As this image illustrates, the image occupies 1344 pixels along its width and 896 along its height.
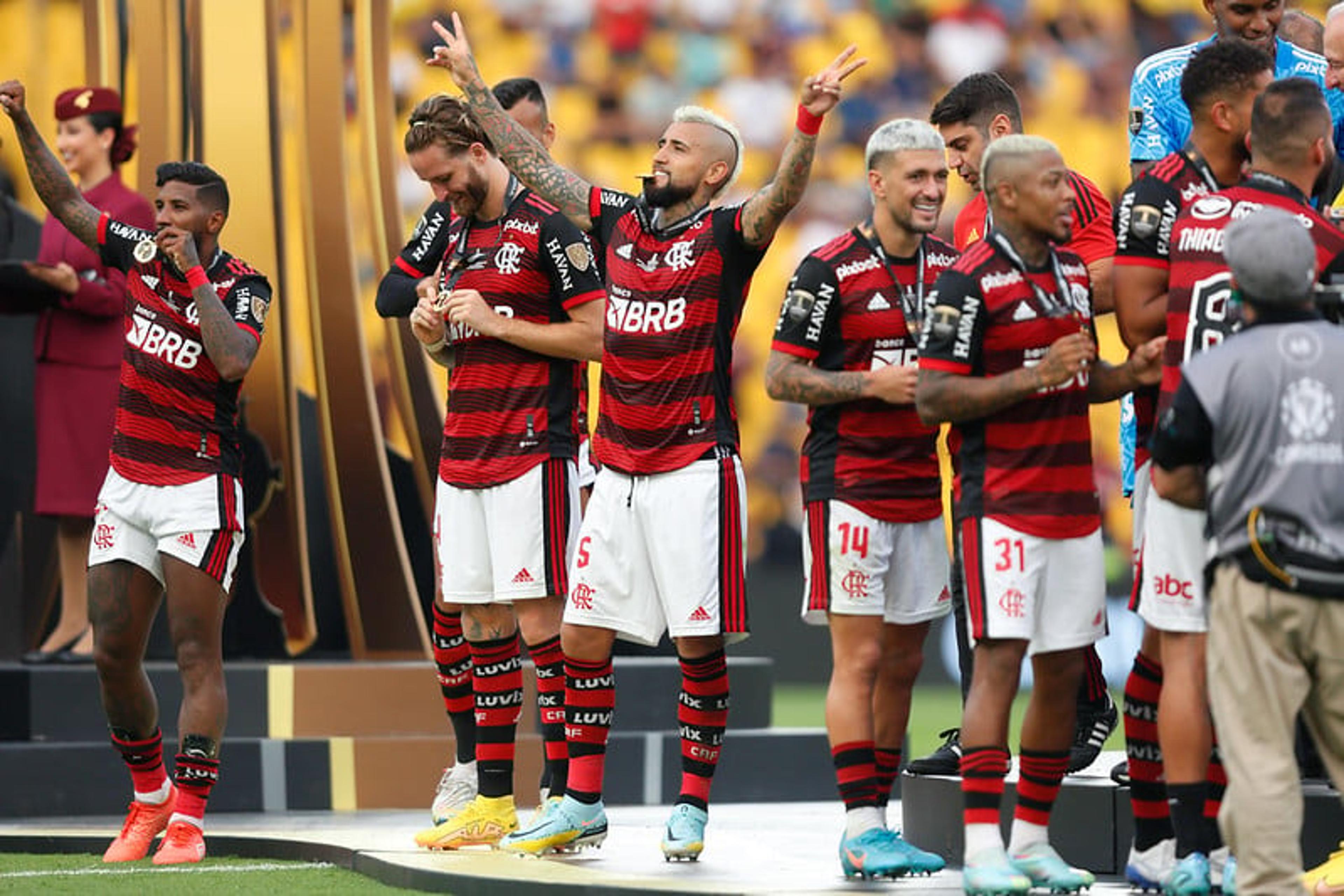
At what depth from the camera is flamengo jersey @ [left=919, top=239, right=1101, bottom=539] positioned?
5535 millimetres

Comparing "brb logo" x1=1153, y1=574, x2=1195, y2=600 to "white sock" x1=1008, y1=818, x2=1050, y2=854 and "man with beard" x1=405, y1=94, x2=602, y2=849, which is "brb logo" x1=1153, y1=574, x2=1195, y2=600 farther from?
"man with beard" x1=405, y1=94, x2=602, y2=849

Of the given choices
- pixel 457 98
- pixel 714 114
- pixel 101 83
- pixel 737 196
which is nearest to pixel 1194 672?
pixel 714 114

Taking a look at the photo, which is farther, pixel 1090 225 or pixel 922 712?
pixel 922 712

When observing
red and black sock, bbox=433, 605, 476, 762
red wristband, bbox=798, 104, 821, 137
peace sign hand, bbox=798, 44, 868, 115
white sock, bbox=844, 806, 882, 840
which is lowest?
white sock, bbox=844, 806, 882, 840

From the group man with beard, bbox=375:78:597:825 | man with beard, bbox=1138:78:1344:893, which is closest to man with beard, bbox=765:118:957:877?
man with beard, bbox=1138:78:1344:893

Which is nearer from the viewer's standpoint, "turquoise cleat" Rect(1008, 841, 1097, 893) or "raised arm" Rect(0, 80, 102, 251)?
"turquoise cleat" Rect(1008, 841, 1097, 893)

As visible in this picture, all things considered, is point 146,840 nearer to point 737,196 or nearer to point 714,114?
point 714,114

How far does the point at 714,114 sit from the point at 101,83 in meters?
4.00

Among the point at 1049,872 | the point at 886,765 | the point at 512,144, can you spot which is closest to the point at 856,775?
the point at 886,765

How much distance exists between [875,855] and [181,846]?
2394mm

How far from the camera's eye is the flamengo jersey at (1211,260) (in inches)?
211

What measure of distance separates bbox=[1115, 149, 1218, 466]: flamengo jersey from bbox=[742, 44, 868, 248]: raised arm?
84 cm

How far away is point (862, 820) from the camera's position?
5.99 metres

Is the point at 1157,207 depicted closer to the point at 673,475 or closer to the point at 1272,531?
the point at 1272,531
